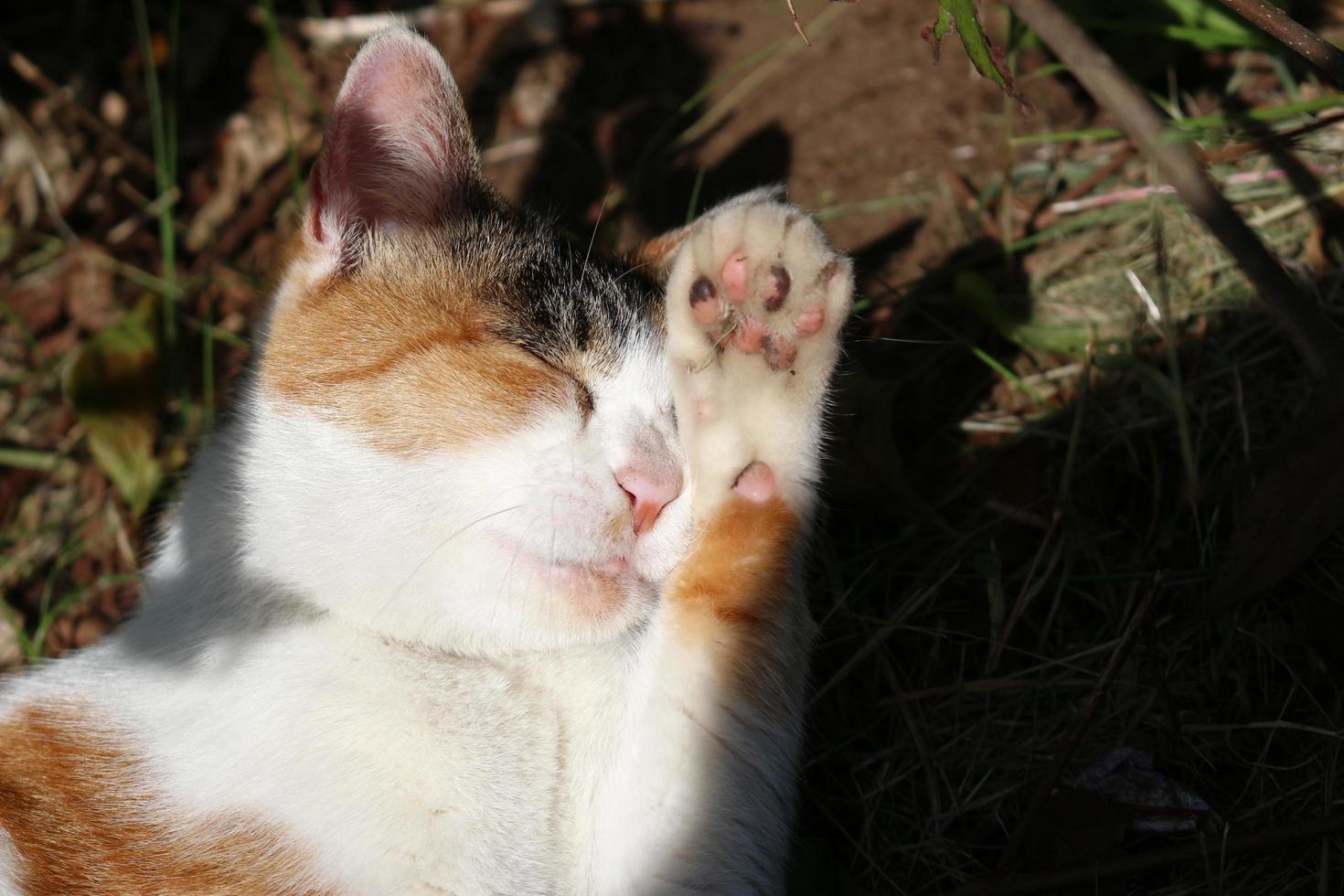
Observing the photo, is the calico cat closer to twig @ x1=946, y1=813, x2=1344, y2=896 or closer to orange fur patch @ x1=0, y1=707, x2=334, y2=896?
orange fur patch @ x1=0, y1=707, x2=334, y2=896

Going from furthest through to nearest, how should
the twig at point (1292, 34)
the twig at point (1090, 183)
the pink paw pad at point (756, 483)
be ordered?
1. the twig at point (1090, 183)
2. the pink paw pad at point (756, 483)
3. the twig at point (1292, 34)

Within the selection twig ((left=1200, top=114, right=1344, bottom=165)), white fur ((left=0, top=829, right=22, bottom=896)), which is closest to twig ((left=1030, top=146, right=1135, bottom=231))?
twig ((left=1200, top=114, right=1344, bottom=165))

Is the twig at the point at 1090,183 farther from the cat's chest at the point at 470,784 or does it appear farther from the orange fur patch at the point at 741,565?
the cat's chest at the point at 470,784

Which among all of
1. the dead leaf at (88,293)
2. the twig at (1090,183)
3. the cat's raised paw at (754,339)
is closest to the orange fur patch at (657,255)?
the cat's raised paw at (754,339)

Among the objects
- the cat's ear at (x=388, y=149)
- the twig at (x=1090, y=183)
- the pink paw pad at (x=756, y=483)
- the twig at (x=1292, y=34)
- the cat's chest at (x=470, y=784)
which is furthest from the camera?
the twig at (x=1090, y=183)

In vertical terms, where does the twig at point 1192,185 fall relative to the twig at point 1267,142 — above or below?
above

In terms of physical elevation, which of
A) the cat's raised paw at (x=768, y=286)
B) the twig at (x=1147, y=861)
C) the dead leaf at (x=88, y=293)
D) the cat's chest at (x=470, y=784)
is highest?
the cat's raised paw at (x=768, y=286)

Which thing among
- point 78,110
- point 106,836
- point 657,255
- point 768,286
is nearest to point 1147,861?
point 768,286

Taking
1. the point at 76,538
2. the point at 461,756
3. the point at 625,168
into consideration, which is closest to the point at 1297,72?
the point at 625,168
